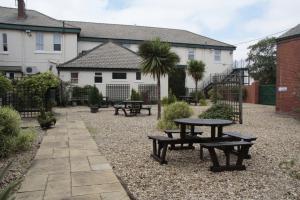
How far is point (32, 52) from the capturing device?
28.9m

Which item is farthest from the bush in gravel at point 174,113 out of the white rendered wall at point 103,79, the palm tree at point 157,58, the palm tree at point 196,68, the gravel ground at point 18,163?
the palm tree at point 196,68

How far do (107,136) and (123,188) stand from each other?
539 centimetres

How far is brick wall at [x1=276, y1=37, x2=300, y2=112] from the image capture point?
667 inches

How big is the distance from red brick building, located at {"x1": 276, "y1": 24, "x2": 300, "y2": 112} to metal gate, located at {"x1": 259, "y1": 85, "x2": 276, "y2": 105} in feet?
29.0

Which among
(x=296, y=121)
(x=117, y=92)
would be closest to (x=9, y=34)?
(x=117, y=92)

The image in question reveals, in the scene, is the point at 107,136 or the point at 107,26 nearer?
the point at 107,136

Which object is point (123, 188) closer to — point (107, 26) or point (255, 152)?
point (255, 152)

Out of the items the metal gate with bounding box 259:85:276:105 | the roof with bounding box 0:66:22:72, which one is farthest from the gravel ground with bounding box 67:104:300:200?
the roof with bounding box 0:66:22:72

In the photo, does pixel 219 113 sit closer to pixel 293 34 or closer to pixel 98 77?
pixel 293 34

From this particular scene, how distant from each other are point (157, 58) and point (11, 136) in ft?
29.0

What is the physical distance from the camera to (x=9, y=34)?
92.7 ft

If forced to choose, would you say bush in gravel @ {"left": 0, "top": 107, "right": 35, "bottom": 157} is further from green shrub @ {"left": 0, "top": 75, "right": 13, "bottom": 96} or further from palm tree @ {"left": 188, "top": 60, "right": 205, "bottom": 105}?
palm tree @ {"left": 188, "top": 60, "right": 205, "bottom": 105}

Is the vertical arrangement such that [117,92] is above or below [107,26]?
below

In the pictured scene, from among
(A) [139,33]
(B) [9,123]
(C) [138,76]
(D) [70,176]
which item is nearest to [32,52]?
(C) [138,76]
